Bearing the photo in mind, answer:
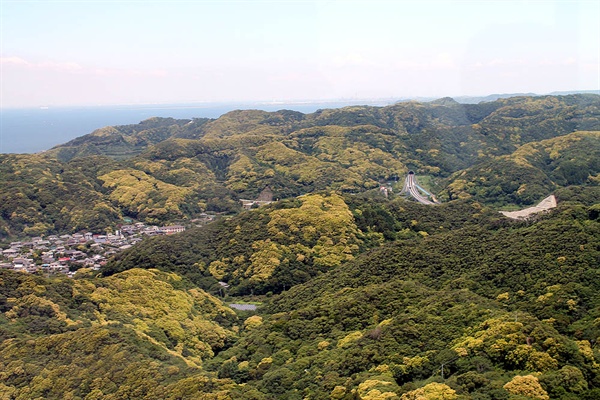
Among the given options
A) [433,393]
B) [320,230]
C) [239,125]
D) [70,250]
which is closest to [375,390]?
[433,393]

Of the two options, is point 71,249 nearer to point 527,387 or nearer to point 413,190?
point 413,190

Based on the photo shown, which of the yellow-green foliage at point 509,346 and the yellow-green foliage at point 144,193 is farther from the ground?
the yellow-green foliage at point 509,346

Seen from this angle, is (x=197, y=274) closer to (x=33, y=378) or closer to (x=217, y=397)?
(x=33, y=378)

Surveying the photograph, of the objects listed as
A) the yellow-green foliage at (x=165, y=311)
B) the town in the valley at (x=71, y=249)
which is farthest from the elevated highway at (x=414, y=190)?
the yellow-green foliage at (x=165, y=311)

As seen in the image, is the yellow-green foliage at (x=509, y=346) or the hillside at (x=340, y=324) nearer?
the yellow-green foliage at (x=509, y=346)

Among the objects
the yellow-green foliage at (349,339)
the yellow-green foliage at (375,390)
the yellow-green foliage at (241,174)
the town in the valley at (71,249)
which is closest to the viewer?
the yellow-green foliage at (375,390)

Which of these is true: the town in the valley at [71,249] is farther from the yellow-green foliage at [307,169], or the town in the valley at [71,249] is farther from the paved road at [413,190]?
the paved road at [413,190]

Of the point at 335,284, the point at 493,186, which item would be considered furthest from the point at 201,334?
the point at 493,186
